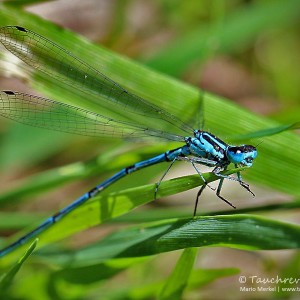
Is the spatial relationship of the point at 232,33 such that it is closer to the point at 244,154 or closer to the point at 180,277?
the point at 244,154

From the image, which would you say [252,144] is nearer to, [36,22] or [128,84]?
[128,84]

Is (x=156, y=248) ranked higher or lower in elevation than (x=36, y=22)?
lower

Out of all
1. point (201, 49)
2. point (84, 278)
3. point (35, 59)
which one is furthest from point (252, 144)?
point (201, 49)

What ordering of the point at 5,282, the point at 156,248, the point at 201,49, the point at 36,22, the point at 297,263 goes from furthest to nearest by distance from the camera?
the point at 201,49 → the point at 297,263 → the point at 36,22 → the point at 5,282 → the point at 156,248

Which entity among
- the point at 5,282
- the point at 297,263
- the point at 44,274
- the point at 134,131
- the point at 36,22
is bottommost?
the point at 5,282

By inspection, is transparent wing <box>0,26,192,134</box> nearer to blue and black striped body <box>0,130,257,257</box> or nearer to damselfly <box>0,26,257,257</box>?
damselfly <box>0,26,257,257</box>

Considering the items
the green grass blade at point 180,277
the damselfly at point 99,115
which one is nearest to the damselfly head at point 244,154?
the damselfly at point 99,115
